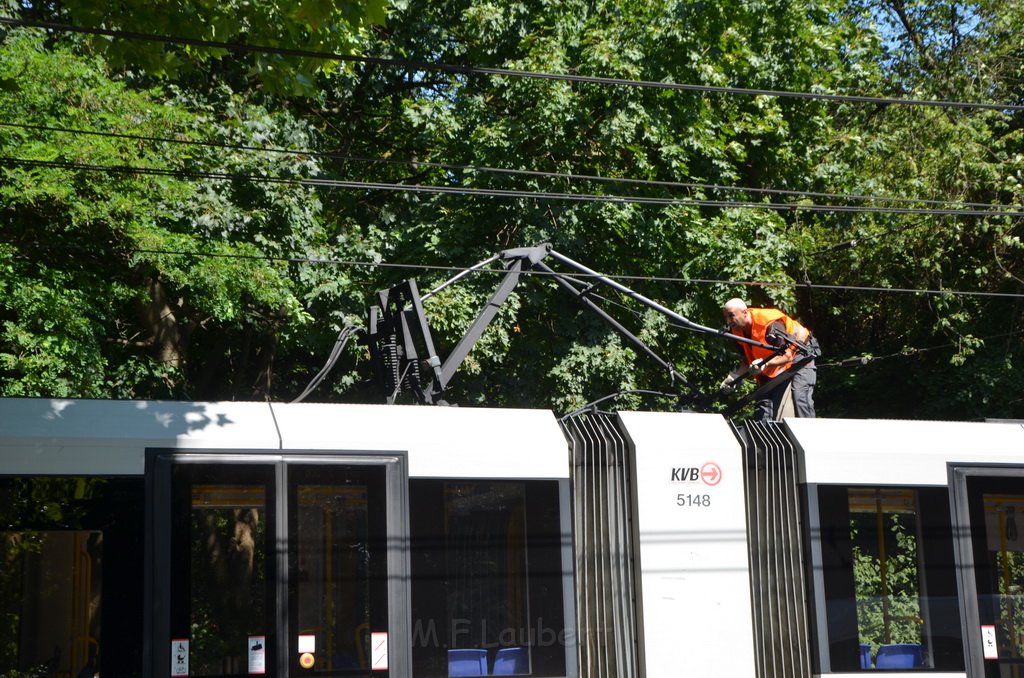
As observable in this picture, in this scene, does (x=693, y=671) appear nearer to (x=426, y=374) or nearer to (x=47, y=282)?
(x=426, y=374)

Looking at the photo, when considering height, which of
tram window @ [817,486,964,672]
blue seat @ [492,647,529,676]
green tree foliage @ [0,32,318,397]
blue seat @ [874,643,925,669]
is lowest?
blue seat @ [874,643,925,669]

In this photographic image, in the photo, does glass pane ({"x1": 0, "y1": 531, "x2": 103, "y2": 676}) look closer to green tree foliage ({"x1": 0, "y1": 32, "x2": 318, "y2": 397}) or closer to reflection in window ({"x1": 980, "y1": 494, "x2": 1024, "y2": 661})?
green tree foliage ({"x1": 0, "y1": 32, "x2": 318, "y2": 397})

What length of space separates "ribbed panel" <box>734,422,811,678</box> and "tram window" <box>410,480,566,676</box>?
1.72 meters

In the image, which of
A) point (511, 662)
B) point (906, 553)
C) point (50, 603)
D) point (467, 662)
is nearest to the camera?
point (50, 603)

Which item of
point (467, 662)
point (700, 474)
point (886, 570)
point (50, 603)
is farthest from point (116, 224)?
point (886, 570)

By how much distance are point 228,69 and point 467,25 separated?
394 centimetres

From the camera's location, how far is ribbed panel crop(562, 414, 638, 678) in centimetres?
922

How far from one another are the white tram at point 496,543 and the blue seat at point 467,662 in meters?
0.01

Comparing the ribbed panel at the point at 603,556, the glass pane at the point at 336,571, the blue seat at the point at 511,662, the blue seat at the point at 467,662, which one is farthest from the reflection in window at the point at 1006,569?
the glass pane at the point at 336,571

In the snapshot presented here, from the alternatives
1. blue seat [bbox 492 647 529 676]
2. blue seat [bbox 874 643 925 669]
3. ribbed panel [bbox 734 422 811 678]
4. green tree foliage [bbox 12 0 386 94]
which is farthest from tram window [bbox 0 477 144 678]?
blue seat [bbox 874 643 925 669]

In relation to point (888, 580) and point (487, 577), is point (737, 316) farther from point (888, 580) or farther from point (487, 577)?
point (487, 577)

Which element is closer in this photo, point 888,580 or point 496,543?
point 496,543

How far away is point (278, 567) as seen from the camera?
839 centimetres

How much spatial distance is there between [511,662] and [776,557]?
7.83ft
